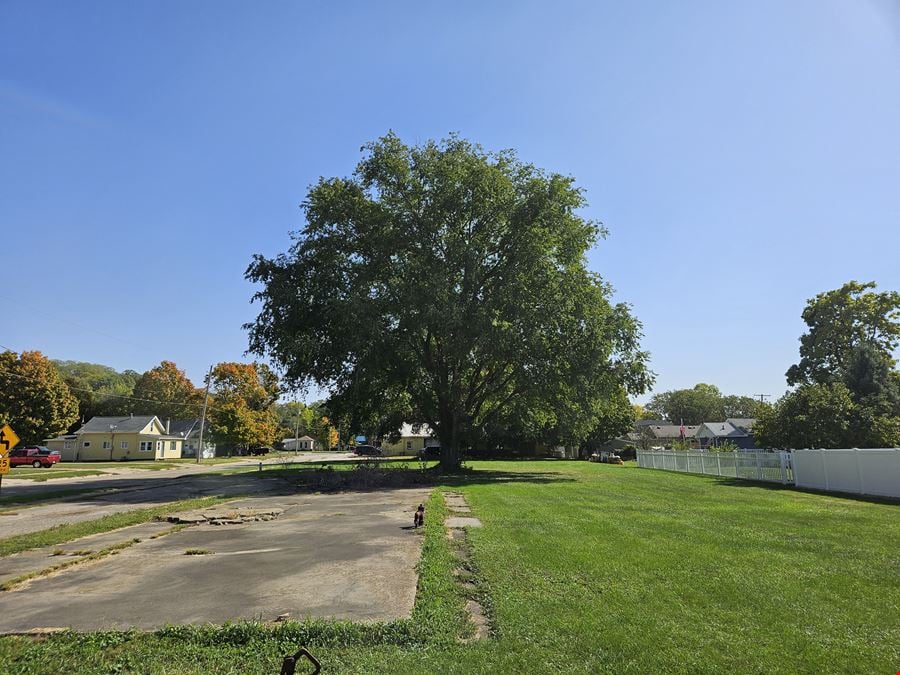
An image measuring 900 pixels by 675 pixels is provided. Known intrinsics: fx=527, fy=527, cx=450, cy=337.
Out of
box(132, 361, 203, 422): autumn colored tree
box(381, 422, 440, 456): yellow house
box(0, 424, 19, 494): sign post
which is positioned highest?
box(132, 361, 203, 422): autumn colored tree

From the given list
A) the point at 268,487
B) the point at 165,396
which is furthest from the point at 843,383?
the point at 165,396

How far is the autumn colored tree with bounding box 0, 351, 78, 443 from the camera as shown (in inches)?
1797

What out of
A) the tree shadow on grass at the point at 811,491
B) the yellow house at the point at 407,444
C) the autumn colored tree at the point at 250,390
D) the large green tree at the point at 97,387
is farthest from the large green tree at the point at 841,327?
the large green tree at the point at 97,387

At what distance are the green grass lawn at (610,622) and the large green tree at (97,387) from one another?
68.3m

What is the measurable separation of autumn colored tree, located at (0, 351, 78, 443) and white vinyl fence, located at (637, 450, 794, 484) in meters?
51.9

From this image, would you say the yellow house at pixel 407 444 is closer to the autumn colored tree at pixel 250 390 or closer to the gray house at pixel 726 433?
the autumn colored tree at pixel 250 390

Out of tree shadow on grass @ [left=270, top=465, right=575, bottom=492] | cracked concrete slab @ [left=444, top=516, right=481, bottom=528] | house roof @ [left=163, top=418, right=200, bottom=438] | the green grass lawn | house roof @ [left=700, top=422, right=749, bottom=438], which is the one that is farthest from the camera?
house roof @ [left=163, top=418, right=200, bottom=438]

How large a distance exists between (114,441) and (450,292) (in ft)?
193

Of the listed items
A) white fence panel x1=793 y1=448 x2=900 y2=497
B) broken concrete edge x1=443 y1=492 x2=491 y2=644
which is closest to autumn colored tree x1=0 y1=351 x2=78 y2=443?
broken concrete edge x1=443 y1=492 x2=491 y2=644

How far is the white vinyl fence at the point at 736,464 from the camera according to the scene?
23350 millimetres

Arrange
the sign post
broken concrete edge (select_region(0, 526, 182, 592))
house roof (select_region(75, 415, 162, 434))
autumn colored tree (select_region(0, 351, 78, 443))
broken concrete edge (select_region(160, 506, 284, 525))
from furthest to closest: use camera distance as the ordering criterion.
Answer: house roof (select_region(75, 415, 162, 434)) → autumn colored tree (select_region(0, 351, 78, 443)) → the sign post → broken concrete edge (select_region(160, 506, 284, 525)) → broken concrete edge (select_region(0, 526, 182, 592))

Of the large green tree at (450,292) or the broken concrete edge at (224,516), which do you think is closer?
the broken concrete edge at (224,516)

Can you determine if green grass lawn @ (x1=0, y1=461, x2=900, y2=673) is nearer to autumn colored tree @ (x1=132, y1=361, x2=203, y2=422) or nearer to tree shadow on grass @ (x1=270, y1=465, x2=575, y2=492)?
tree shadow on grass @ (x1=270, y1=465, x2=575, y2=492)

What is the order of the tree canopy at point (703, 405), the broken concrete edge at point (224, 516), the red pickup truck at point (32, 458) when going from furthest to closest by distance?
the tree canopy at point (703, 405) → the red pickup truck at point (32, 458) → the broken concrete edge at point (224, 516)
